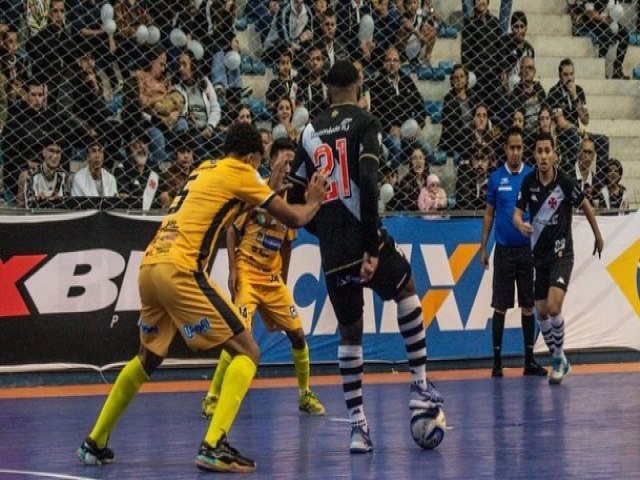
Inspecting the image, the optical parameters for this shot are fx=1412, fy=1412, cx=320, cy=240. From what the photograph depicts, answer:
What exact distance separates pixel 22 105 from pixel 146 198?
1.65 meters

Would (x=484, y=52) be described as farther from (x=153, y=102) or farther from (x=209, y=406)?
(x=209, y=406)

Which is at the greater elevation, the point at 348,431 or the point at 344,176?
the point at 344,176

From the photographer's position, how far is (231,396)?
856 centimetres

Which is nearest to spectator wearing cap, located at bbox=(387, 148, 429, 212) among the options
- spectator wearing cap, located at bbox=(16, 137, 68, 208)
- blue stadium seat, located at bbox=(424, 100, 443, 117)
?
blue stadium seat, located at bbox=(424, 100, 443, 117)

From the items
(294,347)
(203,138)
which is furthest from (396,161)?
(294,347)

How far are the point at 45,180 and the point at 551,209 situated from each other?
5.27 m

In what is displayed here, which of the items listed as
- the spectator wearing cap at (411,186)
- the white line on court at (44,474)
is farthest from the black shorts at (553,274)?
the white line on court at (44,474)

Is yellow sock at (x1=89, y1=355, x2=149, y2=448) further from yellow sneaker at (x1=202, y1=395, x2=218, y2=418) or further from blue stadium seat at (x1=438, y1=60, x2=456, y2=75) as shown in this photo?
blue stadium seat at (x1=438, y1=60, x2=456, y2=75)

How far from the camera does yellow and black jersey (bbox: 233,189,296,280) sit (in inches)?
472

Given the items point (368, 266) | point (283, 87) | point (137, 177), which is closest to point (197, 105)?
point (283, 87)

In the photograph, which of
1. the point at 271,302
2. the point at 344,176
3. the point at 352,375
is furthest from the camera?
the point at 271,302

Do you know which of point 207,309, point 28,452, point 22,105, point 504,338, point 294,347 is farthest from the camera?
point 504,338

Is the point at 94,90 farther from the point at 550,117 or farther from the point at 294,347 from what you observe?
the point at 550,117

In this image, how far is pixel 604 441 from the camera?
31.5ft
